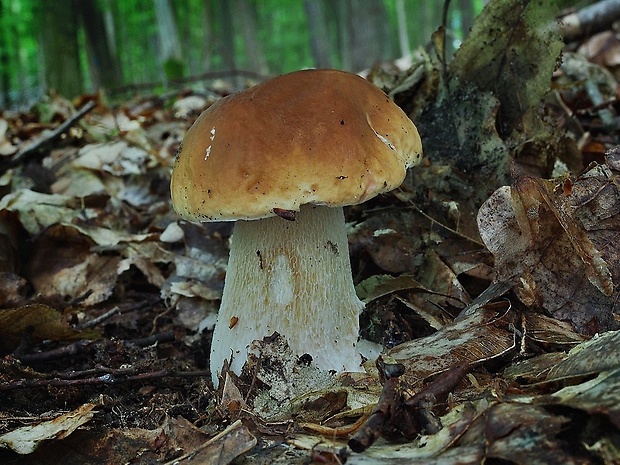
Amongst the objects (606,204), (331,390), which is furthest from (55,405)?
(606,204)

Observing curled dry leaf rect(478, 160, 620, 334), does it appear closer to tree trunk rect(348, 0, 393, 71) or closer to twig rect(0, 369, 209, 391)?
twig rect(0, 369, 209, 391)

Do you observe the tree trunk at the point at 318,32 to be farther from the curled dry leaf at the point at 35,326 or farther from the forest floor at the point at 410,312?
the curled dry leaf at the point at 35,326

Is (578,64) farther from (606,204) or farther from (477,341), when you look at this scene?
(477,341)

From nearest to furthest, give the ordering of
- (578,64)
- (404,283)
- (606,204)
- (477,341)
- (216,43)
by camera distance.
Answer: (477,341) → (606,204) → (404,283) → (578,64) → (216,43)

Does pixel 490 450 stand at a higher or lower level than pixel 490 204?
lower

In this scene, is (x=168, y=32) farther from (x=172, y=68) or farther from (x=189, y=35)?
(x=189, y=35)

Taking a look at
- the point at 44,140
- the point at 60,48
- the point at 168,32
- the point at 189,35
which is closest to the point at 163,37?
the point at 168,32

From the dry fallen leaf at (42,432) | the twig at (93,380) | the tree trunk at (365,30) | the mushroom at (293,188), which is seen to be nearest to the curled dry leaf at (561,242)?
the mushroom at (293,188)
